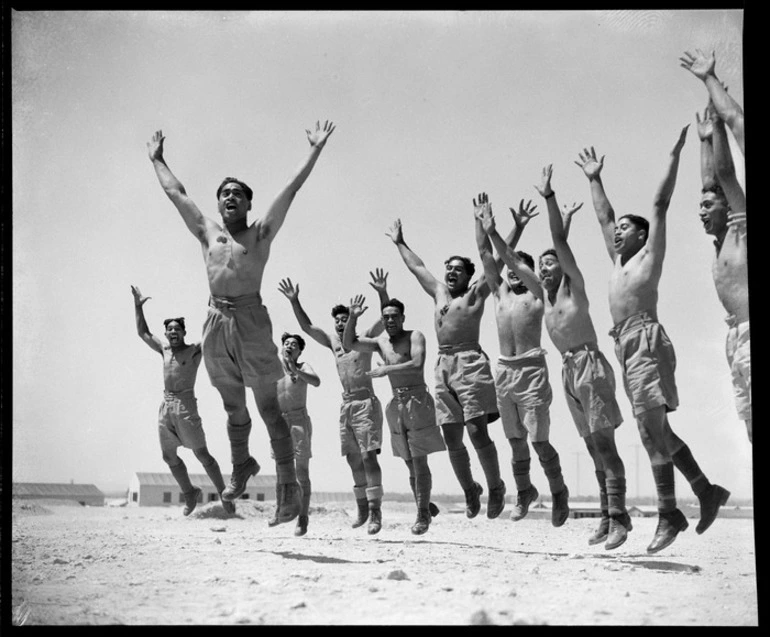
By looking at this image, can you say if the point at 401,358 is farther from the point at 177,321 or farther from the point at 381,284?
the point at 177,321

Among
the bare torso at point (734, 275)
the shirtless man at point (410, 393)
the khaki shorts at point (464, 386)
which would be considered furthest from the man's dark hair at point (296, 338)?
the bare torso at point (734, 275)

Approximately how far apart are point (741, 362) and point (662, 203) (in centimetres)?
154

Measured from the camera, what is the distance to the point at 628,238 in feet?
27.6

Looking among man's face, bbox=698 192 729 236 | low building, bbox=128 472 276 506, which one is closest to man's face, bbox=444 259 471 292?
man's face, bbox=698 192 729 236

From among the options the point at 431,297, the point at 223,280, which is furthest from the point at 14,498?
the point at 431,297

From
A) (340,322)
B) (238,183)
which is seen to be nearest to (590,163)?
(238,183)

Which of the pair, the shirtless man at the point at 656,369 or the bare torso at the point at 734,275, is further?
the shirtless man at the point at 656,369

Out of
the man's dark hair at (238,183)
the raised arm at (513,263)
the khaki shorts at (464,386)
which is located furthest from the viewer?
the khaki shorts at (464,386)

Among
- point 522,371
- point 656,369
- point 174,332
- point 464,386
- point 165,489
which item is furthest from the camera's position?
point 165,489

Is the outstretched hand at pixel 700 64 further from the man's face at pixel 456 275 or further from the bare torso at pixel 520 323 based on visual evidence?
the man's face at pixel 456 275

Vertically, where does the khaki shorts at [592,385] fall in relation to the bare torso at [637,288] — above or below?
below

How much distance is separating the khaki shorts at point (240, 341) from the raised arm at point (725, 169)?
393 cm

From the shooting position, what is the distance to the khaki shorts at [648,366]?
26.0 ft
